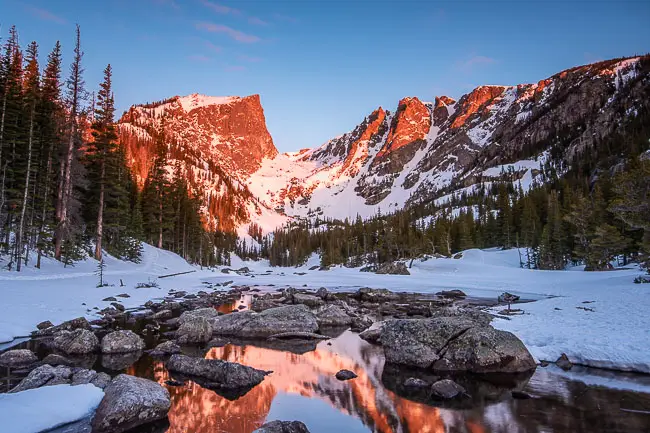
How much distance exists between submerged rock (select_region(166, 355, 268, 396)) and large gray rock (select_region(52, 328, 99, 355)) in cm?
353

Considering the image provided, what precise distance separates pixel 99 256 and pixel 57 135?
36.6 ft

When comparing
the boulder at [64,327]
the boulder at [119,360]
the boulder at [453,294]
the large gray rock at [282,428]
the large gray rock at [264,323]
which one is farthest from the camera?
the boulder at [453,294]

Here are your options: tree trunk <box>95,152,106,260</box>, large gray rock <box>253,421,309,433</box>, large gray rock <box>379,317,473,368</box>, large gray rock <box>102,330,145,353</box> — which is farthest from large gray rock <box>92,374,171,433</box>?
tree trunk <box>95,152,106,260</box>

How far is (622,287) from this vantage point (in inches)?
872

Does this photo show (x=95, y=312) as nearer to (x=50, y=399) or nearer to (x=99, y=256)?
(x=50, y=399)

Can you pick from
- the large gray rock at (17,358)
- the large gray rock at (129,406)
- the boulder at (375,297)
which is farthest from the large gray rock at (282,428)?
the boulder at (375,297)

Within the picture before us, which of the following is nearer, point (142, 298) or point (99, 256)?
point (142, 298)

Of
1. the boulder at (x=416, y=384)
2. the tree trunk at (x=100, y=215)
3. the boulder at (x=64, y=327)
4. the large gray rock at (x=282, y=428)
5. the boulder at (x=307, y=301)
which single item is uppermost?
the tree trunk at (x=100, y=215)

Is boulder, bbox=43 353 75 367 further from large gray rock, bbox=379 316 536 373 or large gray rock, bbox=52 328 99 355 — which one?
large gray rock, bbox=379 316 536 373

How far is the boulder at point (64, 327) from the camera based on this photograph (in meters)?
13.3

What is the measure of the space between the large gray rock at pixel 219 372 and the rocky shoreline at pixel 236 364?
0.09 feet

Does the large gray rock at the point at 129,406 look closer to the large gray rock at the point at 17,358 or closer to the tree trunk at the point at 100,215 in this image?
the large gray rock at the point at 17,358

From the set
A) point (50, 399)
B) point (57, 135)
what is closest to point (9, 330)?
point (50, 399)

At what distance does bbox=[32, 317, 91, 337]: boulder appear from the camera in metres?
13.3
